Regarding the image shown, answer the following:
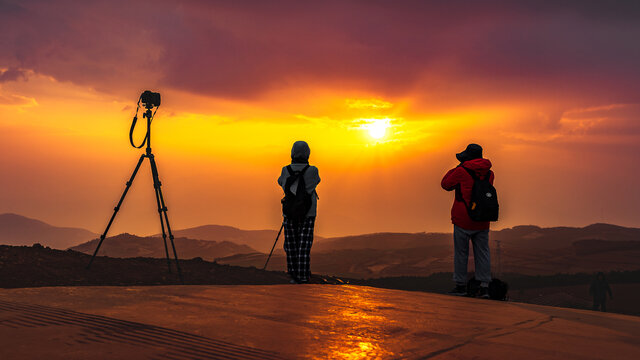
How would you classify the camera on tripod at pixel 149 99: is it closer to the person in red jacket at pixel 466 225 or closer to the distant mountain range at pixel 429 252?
the person in red jacket at pixel 466 225

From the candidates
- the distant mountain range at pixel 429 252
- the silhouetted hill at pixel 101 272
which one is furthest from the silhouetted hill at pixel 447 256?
the silhouetted hill at pixel 101 272

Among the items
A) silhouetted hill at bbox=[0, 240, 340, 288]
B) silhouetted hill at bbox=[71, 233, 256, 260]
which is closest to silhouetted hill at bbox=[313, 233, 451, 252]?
silhouetted hill at bbox=[71, 233, 256, 260]

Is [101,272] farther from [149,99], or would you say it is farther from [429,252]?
[429,252]

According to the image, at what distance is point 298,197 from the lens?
33.7ft

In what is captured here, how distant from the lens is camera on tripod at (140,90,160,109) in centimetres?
1173

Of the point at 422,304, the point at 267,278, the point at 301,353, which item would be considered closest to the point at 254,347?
the point at 301,353

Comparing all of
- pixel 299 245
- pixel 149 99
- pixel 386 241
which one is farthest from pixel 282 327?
pixel 386 241

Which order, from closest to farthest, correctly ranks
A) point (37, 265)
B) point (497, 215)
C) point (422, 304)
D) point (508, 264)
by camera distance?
point (422, 304) < point (497, 215) < point (37, 265) < point (508, 264)

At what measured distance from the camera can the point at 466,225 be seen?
9.88 meters

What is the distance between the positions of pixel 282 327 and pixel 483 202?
201 inches

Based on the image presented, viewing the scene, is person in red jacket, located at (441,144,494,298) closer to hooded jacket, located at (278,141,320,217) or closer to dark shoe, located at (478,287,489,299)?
dark shoe, located at (478,287,489,299)

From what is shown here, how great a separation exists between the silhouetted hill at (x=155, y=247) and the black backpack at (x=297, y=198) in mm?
123072

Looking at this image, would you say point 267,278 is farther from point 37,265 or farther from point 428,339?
point 428,339

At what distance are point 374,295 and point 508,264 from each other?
88348mm
